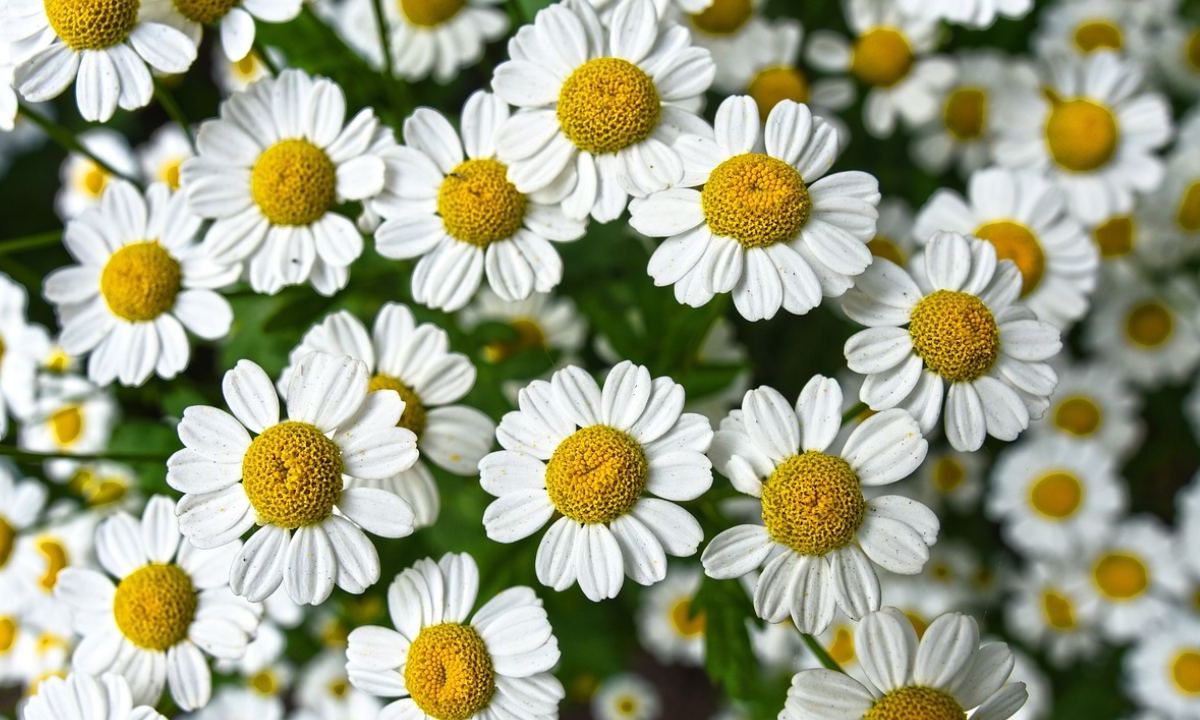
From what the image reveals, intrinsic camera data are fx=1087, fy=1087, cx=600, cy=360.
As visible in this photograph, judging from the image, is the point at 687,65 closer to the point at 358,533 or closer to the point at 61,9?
the point at 358,533

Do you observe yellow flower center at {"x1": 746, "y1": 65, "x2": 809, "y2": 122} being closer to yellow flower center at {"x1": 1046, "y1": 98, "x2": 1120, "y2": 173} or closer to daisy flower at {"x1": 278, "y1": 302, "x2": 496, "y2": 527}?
yellow flower center at {"x1": 1046, "y1": 98, "x2": 1120, "y2": 173}

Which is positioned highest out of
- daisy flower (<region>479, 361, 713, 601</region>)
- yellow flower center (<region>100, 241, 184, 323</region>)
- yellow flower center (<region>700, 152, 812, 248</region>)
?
yellow flower center (<region>700, 152, 812, 248</region>)

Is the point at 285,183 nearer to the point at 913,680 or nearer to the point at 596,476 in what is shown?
the point at 596,476

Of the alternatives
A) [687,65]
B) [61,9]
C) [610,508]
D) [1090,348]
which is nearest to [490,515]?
[610,508]

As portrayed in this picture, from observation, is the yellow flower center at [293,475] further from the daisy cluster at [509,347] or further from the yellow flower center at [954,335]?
the yellow flower center at [954,335]

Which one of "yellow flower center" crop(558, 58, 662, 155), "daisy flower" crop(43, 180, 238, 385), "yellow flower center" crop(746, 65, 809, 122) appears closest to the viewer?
"yellow flower center" crop(558, 58, 662, 155)

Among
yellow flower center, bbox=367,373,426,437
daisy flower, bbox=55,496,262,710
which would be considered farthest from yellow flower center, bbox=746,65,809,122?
daisy flower, bbox=55,496,262,710

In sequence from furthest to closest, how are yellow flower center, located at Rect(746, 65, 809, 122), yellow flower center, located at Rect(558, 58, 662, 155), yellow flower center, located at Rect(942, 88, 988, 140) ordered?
1. yellow flower center, located at Rect(942, 88, 988, 140)
2. yellow flower center, located at Rect(746, 65, 809, 122)
3. yellow flower center, located at Rect(558, 58, 662, 155)

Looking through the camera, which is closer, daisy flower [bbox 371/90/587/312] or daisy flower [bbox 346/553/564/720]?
daisy flower [bbox 346/553/564/720]
